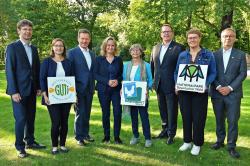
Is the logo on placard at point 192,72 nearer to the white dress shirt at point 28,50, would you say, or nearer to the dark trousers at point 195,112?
the dark trousers at point 195,112

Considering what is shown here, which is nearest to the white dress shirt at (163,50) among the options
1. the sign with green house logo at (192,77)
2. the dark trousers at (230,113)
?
the sign with green house logo at (192,77)

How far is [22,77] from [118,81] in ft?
6.29

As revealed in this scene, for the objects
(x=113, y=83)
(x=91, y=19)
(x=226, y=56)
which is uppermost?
(x=91, y=19)

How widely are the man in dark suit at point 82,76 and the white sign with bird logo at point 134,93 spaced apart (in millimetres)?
760

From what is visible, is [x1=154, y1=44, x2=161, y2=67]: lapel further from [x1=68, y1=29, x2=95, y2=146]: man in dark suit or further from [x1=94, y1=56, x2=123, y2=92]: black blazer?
[x1=68, y1=29, x2=95, y2=146]: man in dark suit

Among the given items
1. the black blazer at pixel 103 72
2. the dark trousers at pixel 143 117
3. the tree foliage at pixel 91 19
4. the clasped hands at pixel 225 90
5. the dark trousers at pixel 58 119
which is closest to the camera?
the dark trousers at pixel 58 119

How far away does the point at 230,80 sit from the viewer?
7.06 m

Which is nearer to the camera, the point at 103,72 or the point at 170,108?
the point at 103,72

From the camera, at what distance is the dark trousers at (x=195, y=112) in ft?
22.9

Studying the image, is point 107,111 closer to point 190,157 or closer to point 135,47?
point 135,47

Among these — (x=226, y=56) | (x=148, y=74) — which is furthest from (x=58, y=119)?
(x=226, y=56)

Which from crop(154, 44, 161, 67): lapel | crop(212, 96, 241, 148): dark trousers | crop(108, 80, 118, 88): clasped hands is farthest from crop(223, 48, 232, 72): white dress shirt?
crop(108, 80, 118, 88): clasped hands

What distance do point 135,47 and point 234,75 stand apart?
2.01m

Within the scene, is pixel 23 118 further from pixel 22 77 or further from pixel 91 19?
pixel 91 19
